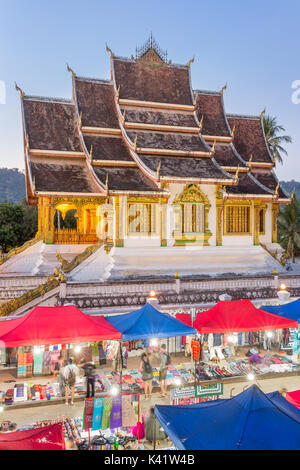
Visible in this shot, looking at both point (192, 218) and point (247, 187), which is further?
point (247, 187)

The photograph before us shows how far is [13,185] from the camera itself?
135 m

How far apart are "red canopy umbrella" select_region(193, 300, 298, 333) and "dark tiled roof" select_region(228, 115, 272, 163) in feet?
44.1

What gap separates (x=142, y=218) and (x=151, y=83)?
25.8 ft

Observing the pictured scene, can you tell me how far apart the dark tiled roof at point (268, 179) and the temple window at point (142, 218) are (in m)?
7.84

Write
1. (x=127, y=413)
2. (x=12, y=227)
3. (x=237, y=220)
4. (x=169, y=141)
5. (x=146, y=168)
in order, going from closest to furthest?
(x=127, y=413) < (x=146, y=168) < (x=169, y=141) < (x=237, y=220) < (x=12, y=227)

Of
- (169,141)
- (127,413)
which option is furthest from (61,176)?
(127,413)

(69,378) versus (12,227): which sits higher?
(12,227)

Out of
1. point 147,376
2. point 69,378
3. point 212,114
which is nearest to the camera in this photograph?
point 69,378

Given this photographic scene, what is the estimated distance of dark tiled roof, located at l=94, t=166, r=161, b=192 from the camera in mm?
17828

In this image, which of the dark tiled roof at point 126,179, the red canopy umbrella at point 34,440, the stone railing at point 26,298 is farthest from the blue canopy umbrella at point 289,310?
the red canopy umbrella at point 34,440

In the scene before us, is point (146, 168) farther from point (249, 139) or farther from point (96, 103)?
point (249, 139)

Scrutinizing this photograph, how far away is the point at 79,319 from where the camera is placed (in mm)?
10719

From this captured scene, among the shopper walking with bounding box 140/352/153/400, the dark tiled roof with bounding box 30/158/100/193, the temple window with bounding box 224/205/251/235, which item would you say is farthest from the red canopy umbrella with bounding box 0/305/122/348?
the temple window with bounding box 224/205/251/235

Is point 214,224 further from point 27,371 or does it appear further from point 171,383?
point 27,371
